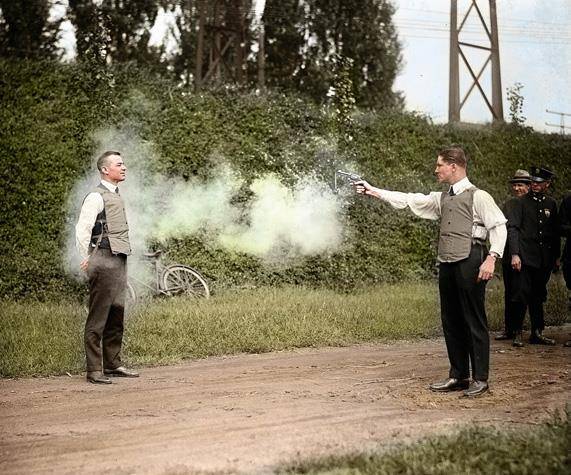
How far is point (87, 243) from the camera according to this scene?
24.2 ft

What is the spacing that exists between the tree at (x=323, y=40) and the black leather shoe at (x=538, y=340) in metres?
18.3

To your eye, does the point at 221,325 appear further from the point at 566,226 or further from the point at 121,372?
the point at 566,226

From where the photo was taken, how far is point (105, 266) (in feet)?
24.5

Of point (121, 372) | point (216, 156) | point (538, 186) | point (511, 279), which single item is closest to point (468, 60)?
point (216, 156)

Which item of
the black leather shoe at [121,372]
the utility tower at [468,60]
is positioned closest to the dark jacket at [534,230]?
the black leather shoe at [121,372]

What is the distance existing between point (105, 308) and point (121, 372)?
0.71 metres

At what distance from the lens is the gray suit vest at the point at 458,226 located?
651cm

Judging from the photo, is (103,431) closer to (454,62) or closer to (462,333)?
(462,333)

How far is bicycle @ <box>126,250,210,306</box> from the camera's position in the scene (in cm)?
1188

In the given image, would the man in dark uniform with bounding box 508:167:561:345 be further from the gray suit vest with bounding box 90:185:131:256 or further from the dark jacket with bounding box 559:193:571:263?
the gray suit vest with bounding box 90:185:131:256

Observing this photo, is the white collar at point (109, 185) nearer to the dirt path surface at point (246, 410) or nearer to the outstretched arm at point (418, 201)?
the dirt path surface at point (246, 410)

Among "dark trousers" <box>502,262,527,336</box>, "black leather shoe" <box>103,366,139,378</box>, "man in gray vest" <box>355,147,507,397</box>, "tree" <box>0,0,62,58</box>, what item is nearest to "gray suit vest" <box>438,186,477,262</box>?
"man in gray vest" <box>355,147,507,397</box>

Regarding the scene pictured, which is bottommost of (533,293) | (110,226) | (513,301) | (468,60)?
(513,301)

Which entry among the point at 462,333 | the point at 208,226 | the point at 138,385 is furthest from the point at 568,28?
the point at 138,385
